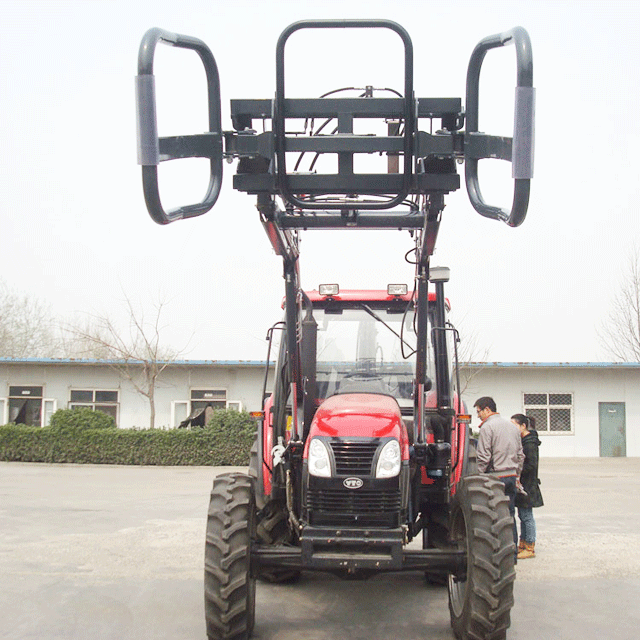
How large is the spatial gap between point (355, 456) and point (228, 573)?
1241 millimetres

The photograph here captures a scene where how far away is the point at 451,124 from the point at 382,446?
272 centimetres

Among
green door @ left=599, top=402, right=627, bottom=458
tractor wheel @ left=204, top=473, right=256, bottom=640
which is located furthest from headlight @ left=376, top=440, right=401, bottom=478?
green door @ left=599, top=402, right=627, bottom=458

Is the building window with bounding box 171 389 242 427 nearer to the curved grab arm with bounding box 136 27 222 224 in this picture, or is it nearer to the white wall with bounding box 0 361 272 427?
the white wall with bounding box 0 361 272 427

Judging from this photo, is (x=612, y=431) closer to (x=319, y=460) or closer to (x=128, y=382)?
(x=128, y=382)

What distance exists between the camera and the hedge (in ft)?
76.3

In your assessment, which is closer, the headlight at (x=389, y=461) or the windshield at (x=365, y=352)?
the headlight at (x=389, y=461)

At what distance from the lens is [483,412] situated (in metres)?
9.42

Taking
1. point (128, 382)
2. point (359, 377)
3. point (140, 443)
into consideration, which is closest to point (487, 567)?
point (359, 377)

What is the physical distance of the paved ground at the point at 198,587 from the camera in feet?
21.5

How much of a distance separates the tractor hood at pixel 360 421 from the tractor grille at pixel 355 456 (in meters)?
0.07

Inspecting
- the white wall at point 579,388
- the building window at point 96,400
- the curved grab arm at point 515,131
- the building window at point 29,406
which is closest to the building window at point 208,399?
the building window at point 96,400

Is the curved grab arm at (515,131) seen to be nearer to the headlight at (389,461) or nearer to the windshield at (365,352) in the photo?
the headlight at (389,461)

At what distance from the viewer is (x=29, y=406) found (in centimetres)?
2762

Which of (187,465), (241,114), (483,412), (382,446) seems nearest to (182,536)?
(483,412)
